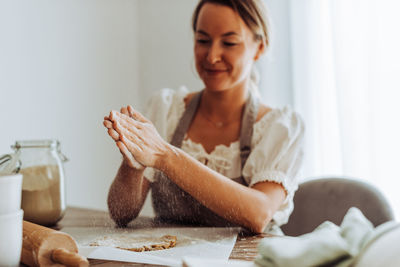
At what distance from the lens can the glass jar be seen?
86cm

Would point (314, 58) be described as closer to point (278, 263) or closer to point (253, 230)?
point (253, 230)

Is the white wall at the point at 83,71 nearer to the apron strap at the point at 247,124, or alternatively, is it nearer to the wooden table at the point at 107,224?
the wooden table at the point at 107,224

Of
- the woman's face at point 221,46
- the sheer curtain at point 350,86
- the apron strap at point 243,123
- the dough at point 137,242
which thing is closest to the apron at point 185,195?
the apron strap at point 243,123

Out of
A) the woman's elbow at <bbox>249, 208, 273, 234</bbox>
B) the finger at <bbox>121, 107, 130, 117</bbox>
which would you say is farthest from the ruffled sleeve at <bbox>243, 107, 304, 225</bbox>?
the finger at <bbox>121, 107, 130, 117</bbox>

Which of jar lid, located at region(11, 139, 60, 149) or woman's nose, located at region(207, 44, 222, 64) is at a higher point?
woman's nose, located at region(207, 44, 222, 64)

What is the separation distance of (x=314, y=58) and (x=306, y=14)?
0.54 feet

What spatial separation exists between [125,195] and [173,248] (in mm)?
271

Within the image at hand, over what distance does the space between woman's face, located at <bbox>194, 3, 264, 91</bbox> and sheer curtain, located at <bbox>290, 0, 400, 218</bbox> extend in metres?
0.57

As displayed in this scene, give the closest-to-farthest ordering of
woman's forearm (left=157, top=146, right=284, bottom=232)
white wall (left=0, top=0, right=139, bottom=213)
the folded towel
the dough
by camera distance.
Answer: the folded towel → the dough → woman's forearm (left=157, top=146, right=284, bottom=232) → white wall (left=0, top=0, right=139, bottom=213)

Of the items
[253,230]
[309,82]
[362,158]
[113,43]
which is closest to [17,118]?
[113,43]

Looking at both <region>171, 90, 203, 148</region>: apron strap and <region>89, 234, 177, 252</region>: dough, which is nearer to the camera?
<region>89, 234, 177, 252</region>: dough

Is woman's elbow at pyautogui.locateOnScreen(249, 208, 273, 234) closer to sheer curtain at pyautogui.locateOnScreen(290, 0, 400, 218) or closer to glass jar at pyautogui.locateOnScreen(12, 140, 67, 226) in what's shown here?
glass jar at pyautogui.locateOnScreen(12, 140, 67, 226)

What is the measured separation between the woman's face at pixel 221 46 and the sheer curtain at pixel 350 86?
1.87ft

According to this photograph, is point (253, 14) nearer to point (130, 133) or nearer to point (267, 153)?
point (267, 153)
